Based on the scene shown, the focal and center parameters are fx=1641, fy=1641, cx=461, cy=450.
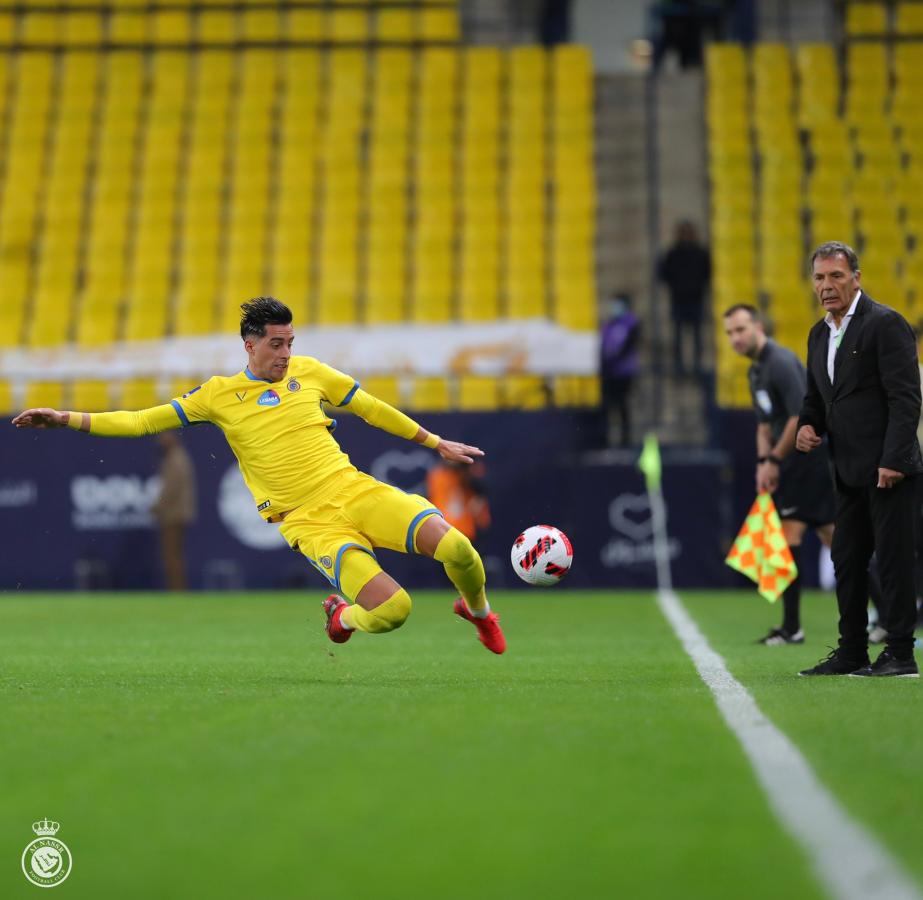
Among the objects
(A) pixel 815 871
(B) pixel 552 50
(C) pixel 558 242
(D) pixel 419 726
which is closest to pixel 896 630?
(D) pixel 419 726

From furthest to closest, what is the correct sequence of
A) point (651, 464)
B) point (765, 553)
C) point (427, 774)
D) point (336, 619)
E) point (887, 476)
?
1. point (651, 464)
2. point (765, 553)
3. point (336, 619)
4. point (887, 476)
5. point (427, 774)

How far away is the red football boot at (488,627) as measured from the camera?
27.4 feet

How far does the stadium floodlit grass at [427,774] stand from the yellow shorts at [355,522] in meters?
0.62

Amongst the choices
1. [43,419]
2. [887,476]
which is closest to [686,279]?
[887,476]

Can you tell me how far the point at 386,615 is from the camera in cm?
784

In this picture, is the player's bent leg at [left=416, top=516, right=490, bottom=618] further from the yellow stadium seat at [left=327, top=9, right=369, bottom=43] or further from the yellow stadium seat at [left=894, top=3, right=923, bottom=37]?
the yellow stadium seat at [left=894, top=3, right=923, bottom=37]

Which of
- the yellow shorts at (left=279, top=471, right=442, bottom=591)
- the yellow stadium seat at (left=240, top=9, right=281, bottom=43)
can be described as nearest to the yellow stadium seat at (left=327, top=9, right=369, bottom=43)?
the yellow stadium seat at (left=240, top=9, right=281, bottom=43)

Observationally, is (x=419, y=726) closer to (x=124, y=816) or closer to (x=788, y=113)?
(x=124, y=816)

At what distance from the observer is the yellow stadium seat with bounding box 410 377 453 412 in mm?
19828

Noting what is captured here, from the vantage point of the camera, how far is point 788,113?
76.3 feet

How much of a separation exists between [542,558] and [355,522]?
102 centimetres

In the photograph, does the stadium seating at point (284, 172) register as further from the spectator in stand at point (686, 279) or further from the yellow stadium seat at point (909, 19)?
the yellow stadium seat at point (909, 19)

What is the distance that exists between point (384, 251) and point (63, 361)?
452 centimetres

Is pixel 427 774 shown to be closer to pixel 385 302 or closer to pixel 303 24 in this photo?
pixel 385 302
